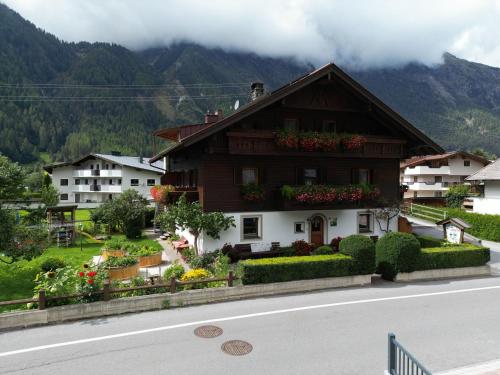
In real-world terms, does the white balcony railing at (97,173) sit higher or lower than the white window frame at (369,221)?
higher

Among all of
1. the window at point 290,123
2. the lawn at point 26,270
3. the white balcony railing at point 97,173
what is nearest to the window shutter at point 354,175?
the window at point 290,123

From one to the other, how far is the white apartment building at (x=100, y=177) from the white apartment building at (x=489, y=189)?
38.0 metres

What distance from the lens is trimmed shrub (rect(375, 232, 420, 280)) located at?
14.4 metres

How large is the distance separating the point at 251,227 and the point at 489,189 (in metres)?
23.5

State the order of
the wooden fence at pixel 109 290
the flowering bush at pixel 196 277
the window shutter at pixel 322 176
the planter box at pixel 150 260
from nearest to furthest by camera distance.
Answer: the wooden fence at pixel 109 290 < the flowering bush at pixel 196 277 < the planter box at pixel 150 260 < the window shutter at pixel 322 176

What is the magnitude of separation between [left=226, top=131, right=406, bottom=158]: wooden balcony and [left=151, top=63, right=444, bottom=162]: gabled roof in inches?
31.1

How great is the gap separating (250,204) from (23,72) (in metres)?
189

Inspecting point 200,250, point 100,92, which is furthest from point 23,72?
point 200,250

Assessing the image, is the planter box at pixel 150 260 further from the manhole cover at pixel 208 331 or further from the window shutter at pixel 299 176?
the window shutter at pixel 299 176

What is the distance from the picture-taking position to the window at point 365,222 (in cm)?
2125

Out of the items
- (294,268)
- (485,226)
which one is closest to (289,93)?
(294,268)

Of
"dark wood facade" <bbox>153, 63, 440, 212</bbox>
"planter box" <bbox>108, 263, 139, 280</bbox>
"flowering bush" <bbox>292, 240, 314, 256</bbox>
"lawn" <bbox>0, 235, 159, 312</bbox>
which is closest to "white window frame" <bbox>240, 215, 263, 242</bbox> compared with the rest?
"dark wood facade" <bbox>153, 63, 440, 212</bbox>

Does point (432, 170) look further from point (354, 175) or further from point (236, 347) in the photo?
point (236, 347)

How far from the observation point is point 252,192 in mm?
17969
